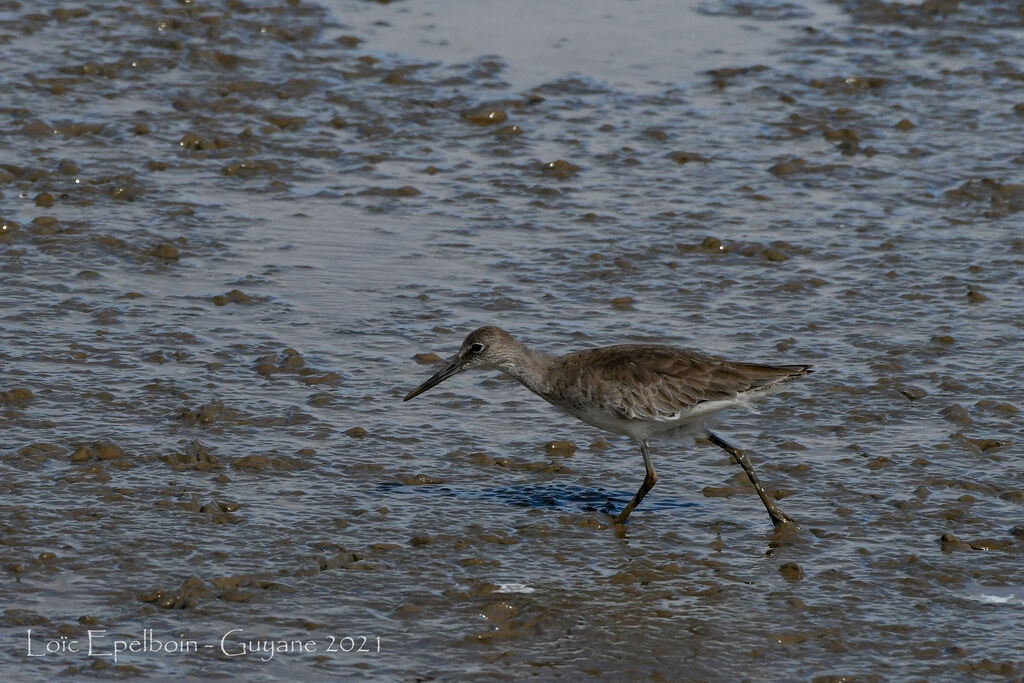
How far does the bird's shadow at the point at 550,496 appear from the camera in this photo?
837 cm

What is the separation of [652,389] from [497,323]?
98.6 inches

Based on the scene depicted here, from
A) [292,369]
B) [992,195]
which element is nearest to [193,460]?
[292,369]

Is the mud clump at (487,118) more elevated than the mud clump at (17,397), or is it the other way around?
the mud clump at (487,118)

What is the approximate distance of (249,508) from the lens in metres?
8.01

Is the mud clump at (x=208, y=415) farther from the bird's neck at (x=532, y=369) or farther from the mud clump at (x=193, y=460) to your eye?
the bird's neck at (x=532, y=369)

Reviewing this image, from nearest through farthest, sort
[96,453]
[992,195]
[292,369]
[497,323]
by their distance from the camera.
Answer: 1. [96,453]
2. [292,369]
3. [497,323]
4. [992,195]

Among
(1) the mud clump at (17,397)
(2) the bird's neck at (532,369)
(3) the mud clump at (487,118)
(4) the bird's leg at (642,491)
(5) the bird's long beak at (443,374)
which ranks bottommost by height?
(4) the bird's leg at (642,491)

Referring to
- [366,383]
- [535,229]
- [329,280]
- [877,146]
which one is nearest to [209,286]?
[329,280]

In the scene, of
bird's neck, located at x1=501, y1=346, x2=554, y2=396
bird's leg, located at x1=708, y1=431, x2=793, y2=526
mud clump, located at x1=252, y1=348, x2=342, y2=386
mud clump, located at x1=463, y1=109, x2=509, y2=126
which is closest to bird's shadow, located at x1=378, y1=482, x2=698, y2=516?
bird's leg, located at x1=708, y1=431, x2=793, y2=526

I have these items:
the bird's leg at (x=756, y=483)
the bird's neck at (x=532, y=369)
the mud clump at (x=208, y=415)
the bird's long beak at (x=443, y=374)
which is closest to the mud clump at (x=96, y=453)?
the mud clump at (x=208, y=415)

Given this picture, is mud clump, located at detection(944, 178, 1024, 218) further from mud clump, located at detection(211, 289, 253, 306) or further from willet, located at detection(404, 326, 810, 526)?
mud clump, located at detection(211, 289, 253, 306)

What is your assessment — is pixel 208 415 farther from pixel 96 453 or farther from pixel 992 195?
pixel 992 195

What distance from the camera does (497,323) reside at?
413 inches

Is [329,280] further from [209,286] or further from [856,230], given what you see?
[856,230]
